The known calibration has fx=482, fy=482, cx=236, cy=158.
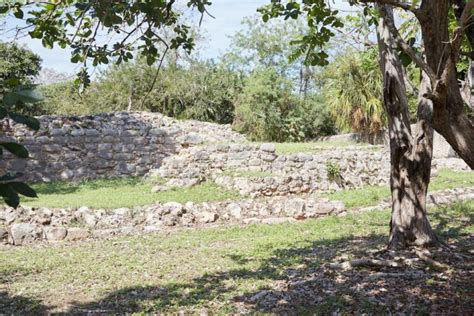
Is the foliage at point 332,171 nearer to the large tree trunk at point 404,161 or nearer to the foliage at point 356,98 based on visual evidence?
the large tree trunk at point 404,161

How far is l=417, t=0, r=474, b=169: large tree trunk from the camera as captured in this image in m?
2.52

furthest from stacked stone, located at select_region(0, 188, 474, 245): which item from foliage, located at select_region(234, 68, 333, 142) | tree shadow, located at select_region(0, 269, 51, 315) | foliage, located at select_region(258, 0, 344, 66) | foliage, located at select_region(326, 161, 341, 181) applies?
foliage, located at select_region(234, 68, 333, 142)

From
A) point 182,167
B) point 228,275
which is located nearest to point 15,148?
point 228,275

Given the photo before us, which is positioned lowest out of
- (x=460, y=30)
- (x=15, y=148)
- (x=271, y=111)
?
(x=15, y=148)

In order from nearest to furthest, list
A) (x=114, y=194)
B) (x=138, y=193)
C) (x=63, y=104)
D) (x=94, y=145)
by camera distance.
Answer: (x=114, y=194) < (x=138, y=193) < (x=94, y=145) < (x=63, y=104)

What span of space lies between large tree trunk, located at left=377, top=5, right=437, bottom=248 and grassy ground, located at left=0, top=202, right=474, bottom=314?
0.53m

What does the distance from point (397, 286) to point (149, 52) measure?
2.72 meters

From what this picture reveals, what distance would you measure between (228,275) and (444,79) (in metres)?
3.15

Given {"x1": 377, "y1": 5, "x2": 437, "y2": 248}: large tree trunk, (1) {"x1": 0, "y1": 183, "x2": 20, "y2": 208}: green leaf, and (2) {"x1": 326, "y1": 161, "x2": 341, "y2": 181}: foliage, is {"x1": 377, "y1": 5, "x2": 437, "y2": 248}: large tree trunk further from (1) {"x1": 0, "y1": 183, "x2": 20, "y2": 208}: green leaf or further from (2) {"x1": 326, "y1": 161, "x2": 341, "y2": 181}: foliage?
(2) {"x1": 326, "y1": 161, "x2": 341, "y2": 181}: foliage

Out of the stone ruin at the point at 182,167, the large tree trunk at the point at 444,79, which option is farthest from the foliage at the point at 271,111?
the large tree trunk at the point at 444,79

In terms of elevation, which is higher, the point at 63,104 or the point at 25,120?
the point at 63,104

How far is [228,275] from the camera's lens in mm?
4953

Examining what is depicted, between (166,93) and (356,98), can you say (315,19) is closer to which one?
(356,98)

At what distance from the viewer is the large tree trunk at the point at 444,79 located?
2.52 m
